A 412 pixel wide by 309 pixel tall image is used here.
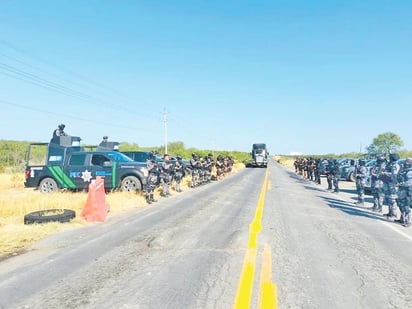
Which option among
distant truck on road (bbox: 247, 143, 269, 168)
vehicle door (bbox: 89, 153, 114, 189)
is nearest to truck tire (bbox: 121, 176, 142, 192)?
vehicle door (bbox: 89, 153, 114, 189)

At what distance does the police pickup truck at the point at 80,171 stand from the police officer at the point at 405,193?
29.5 feet

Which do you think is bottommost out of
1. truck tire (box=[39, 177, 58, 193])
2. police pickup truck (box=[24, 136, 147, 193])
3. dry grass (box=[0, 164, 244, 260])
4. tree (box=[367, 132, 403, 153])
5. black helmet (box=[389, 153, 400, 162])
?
dry grass (box=[0, 164, 244, 260])

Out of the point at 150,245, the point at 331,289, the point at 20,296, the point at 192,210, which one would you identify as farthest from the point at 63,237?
the point at 331,289

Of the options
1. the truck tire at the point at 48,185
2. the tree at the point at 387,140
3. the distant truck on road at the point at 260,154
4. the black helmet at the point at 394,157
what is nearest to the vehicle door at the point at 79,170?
the truck tire at the point at 48,185

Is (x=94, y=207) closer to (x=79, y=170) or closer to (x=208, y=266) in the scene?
(x=208, y=266)

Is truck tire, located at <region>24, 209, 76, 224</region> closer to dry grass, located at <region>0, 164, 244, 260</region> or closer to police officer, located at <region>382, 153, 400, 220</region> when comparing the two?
dry grass, located at <region>0, 164, 244, 260</region>

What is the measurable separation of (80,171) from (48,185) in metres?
1.59

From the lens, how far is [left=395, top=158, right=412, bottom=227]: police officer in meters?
8.91

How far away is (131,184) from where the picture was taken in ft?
45.3

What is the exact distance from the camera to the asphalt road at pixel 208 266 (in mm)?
3785

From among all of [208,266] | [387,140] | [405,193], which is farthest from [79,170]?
[387,140]

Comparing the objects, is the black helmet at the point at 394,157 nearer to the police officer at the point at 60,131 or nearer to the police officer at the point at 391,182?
the police officer at the point at 391,182

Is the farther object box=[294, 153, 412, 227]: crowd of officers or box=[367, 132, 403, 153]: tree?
box=[367, 132, 403, 153]: tree

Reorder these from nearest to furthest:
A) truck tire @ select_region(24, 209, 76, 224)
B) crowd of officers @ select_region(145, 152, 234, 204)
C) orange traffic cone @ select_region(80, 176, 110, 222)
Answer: truck tire @ select_region(24, 209, 76, 224) → orange traffic cone @ select_region(80, 176, 110, 222) → crowd of officers @ select_region(145, 152, 234, 204)
